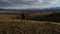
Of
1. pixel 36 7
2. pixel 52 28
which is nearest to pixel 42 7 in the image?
pixel 36 7

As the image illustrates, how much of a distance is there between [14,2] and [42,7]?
2.55 feet

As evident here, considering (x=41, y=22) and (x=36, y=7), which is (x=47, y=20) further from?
(x=36, y=7)

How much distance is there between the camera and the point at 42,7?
3455mm

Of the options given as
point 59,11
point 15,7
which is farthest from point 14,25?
point 59,11

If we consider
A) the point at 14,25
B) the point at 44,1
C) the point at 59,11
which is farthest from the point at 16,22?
the point at 59,11

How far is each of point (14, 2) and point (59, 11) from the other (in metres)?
1.24

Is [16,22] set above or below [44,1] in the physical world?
below

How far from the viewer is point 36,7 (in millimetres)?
3473

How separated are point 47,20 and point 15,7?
3.07 ft

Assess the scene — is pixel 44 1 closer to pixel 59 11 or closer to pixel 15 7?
pixel 59 11

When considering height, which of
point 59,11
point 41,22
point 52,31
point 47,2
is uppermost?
point 47,2

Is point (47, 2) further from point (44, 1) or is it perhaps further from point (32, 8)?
point (32, 8)

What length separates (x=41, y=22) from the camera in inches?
131

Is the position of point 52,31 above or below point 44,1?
below
